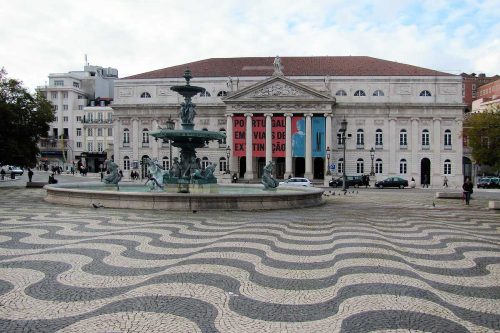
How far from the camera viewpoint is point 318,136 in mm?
55281

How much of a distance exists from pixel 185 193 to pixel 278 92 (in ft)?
132

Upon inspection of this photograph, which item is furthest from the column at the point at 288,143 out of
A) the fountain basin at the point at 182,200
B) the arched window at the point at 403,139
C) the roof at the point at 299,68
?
the fountain basin at the point at 182,200

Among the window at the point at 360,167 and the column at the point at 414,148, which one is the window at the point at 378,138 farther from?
the column at the point at 414,148

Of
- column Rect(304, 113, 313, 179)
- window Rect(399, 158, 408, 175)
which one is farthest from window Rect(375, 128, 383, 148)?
column Rect(304, 113, 313, 179)

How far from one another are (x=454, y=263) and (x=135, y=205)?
37.3ft

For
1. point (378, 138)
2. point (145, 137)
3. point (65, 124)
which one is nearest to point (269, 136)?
point (378, 138)

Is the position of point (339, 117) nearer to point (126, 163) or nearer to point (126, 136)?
point (126, 136)

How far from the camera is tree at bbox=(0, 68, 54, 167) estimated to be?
94.6ft

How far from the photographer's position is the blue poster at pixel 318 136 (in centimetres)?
5509

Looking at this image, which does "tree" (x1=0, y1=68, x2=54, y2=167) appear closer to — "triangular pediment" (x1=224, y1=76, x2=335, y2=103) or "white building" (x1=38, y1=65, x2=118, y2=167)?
"triangular pediment" (x1=224, y1=76, x2=335, y2=103)

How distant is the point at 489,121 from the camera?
32.1m

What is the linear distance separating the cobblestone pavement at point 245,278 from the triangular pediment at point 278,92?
43.7m

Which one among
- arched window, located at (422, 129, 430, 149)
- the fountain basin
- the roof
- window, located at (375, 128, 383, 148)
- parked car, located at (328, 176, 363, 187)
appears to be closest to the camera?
the fountain basin

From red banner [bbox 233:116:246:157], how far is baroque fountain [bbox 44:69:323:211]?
32.8m
